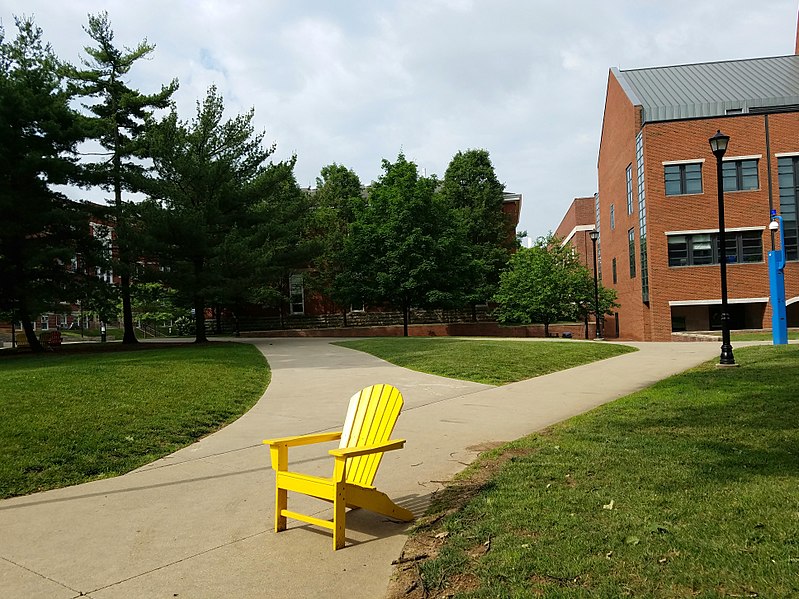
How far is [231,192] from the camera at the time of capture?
2595 centimetres

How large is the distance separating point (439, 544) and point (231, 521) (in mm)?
1786

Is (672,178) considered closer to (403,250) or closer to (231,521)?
(403,250)

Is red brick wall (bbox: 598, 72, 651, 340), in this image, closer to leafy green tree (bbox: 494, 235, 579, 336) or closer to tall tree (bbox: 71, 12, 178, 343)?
leafy green tree (bbox: 494, 235, 579, 336)

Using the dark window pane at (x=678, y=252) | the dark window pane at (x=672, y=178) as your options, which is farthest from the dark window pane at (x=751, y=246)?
the dark window pane at (x=672, y=178)

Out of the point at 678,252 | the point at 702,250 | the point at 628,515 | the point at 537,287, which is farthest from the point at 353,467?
the point at 702,250

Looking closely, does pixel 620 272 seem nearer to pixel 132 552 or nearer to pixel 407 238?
pixel 407 238

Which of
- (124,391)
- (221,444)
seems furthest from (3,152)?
(221,444)

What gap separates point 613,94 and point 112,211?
3297 cm

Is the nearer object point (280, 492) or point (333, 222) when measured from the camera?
point (280, 492)

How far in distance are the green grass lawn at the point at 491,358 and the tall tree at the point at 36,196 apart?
39.9 feet

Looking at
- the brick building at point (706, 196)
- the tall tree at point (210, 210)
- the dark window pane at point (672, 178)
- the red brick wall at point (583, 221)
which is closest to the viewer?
the tall tree at point (210, 210)

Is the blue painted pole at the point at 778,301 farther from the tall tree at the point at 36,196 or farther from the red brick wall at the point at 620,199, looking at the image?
the tall tree at the point at 36,196

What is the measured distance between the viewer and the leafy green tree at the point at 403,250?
36.2 m

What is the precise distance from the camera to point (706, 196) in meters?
34.8
